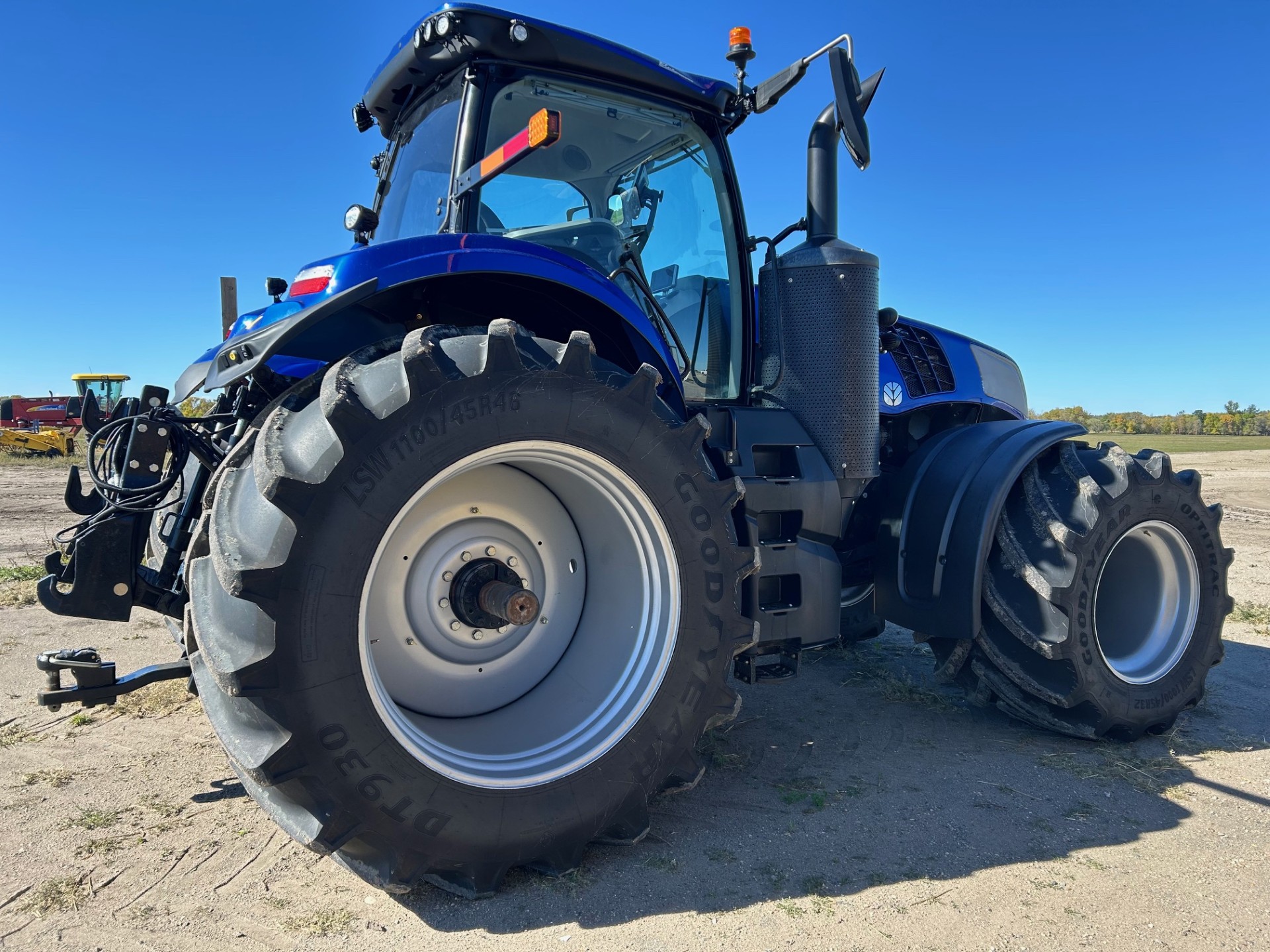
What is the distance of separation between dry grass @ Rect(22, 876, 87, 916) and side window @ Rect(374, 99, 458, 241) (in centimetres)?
223

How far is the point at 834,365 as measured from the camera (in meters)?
3.53

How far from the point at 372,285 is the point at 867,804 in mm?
2262

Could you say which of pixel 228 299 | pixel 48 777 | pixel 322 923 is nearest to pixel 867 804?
pixel 322 923

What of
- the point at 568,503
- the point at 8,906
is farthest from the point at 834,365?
the point at 8,906

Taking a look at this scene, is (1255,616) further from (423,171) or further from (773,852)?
(423,171)

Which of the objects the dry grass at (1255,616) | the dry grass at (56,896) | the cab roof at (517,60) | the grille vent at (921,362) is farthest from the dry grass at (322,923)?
the dry grass at (1255,616)

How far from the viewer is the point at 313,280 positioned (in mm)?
2488

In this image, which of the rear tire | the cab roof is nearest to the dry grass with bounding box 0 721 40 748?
the cab roof

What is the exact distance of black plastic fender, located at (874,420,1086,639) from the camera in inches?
131

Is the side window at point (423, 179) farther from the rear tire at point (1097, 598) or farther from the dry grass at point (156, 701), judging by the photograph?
the rear tire at point (1097, 598)

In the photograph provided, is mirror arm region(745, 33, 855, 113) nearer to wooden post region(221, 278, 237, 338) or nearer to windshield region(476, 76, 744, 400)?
windshield region(476, 76, 744, 400)

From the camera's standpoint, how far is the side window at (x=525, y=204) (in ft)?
10.3

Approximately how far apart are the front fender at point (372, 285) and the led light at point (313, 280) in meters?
0.02

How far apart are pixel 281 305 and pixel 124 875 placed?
64.9 inches
